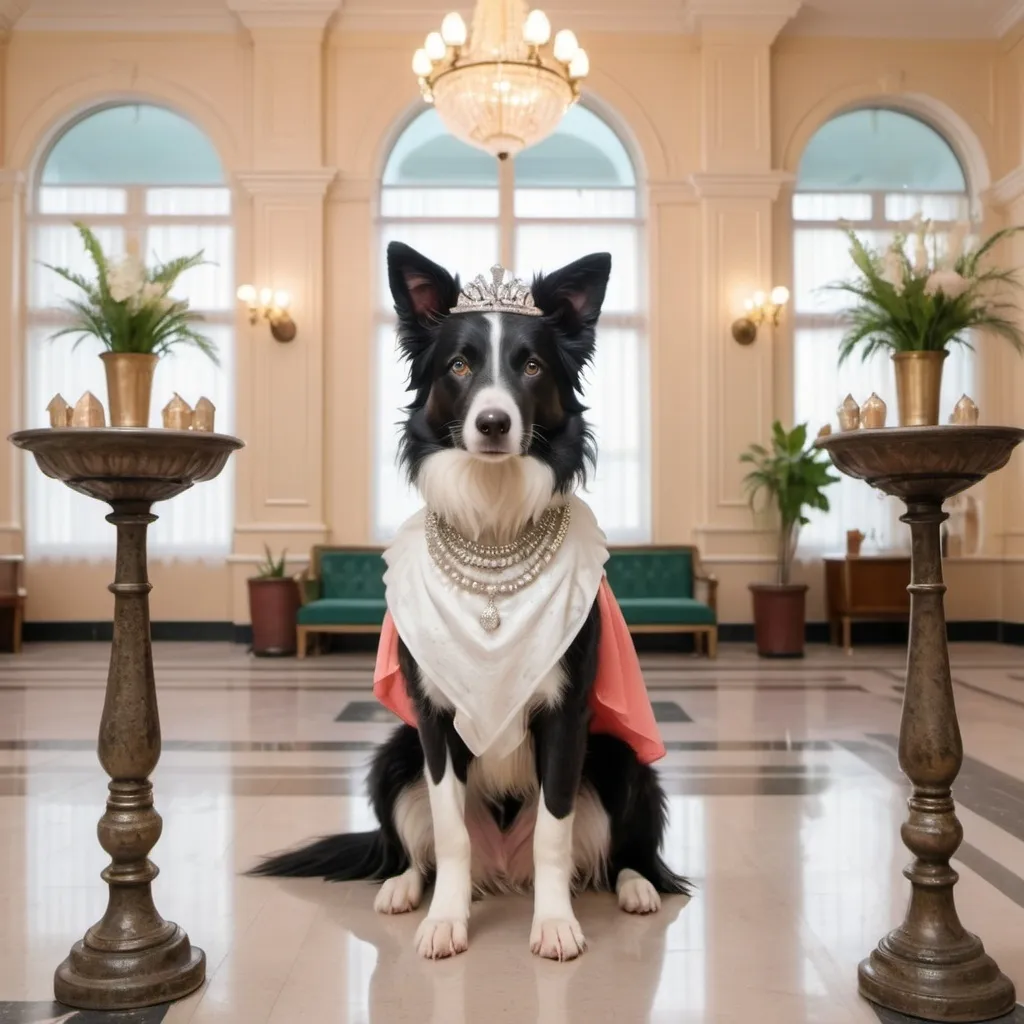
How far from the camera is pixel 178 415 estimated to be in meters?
1.93

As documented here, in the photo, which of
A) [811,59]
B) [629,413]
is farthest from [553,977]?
[811,59]

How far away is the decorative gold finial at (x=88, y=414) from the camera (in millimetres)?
1847

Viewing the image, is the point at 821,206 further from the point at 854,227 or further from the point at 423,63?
the point at 423,63

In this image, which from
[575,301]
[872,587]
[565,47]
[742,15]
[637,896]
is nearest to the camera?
[575,301]

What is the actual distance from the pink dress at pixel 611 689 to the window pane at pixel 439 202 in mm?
7244

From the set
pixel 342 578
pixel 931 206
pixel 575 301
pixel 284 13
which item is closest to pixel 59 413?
pixel 575 301

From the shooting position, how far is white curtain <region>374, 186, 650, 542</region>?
8.94 m

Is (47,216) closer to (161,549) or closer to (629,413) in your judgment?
(161,549)

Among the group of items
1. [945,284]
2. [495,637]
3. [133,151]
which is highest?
[133,151]

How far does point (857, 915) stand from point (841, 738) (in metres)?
2.33

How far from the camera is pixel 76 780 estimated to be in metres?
3.75

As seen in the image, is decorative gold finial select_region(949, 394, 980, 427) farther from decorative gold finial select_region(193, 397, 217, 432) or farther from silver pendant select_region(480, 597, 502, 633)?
decorative gold finial select_region(193, 397, 217, 432)

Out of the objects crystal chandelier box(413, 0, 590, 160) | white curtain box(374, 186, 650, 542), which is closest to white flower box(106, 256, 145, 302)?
crystal chandelier box(413, 0, 590, 160)

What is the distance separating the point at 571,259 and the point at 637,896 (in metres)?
7.36
